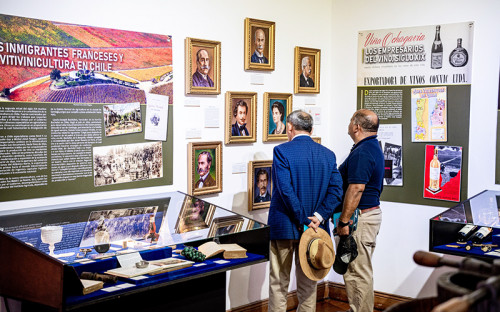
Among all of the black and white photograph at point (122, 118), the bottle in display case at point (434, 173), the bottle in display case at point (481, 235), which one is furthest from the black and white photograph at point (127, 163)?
the bottle in display case at point (434, 173)

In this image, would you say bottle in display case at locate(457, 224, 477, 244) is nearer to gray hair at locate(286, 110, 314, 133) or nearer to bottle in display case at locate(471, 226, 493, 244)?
bottle in display case at locate(471, 226, 493, 244)

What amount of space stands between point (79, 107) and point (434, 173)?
341 cm

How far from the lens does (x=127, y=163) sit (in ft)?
14.7

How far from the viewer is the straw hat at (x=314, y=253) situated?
14.5 feet

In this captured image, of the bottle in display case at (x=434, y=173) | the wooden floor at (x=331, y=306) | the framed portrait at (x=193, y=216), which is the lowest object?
the wooden floor at (x=331, y=306)

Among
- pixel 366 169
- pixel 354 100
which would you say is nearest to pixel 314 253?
pixel 366 169

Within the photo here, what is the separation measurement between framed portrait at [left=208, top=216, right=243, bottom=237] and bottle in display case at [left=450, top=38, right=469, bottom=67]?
2.69m

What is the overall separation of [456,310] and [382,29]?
5.01 meters

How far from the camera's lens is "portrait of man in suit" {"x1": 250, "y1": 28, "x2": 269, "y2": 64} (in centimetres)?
540

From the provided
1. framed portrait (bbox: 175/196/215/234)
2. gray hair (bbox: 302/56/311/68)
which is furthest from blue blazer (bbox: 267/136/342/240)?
gray hair (bbox: 302/56/311/68)

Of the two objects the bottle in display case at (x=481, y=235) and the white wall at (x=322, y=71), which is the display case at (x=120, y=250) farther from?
the bottle in display case at (x=481, y=235)

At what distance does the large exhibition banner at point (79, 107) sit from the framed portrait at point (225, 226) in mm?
836

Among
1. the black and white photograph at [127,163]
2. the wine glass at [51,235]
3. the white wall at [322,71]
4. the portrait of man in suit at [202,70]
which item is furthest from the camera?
the portrait of man in suit at [202,70]

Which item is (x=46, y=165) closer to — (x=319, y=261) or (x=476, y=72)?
(x=319, y=261)
